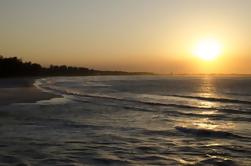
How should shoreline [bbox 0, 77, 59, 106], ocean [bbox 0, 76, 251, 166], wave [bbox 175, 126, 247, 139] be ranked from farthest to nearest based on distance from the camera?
shoreline [bbox 0, 77, 59, 106], wave [bbox 175, 126, 247, 139], ocean [bbox 0, 76, 251, 166]

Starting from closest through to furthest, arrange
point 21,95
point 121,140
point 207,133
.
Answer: point 121,140 → point 207,133 → point 21,95

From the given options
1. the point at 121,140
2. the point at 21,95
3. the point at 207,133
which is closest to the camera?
the point at 121,140

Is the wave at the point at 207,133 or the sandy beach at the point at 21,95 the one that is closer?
the wave at the point at 207,133

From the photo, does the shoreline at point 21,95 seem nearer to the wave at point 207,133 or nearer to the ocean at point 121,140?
the ocean at point 121,140

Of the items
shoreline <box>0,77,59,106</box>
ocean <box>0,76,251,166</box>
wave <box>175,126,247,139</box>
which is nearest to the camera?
ocean <box>0,76,251,166</box>

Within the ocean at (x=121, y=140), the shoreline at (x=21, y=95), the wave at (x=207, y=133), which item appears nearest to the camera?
the ocean at (x=121, y=140)

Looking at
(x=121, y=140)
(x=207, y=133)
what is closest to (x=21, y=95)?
(x=207, y=133)

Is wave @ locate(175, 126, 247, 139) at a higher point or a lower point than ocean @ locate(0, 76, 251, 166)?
lower

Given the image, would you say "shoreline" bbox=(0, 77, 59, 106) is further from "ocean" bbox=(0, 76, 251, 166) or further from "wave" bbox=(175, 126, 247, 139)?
"wave" bbox=(175, 126, 247, 139)

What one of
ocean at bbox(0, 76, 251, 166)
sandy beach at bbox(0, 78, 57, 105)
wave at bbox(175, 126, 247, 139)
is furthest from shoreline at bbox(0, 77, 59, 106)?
wave at bbox(175, 126, 247, 139)

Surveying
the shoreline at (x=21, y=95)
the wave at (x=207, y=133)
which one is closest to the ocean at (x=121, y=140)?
the wave at (x=207, y=133)

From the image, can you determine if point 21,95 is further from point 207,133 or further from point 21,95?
point 207,133

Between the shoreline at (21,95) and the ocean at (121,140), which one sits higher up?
the ocean at (121,140)

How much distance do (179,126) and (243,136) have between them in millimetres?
4065
